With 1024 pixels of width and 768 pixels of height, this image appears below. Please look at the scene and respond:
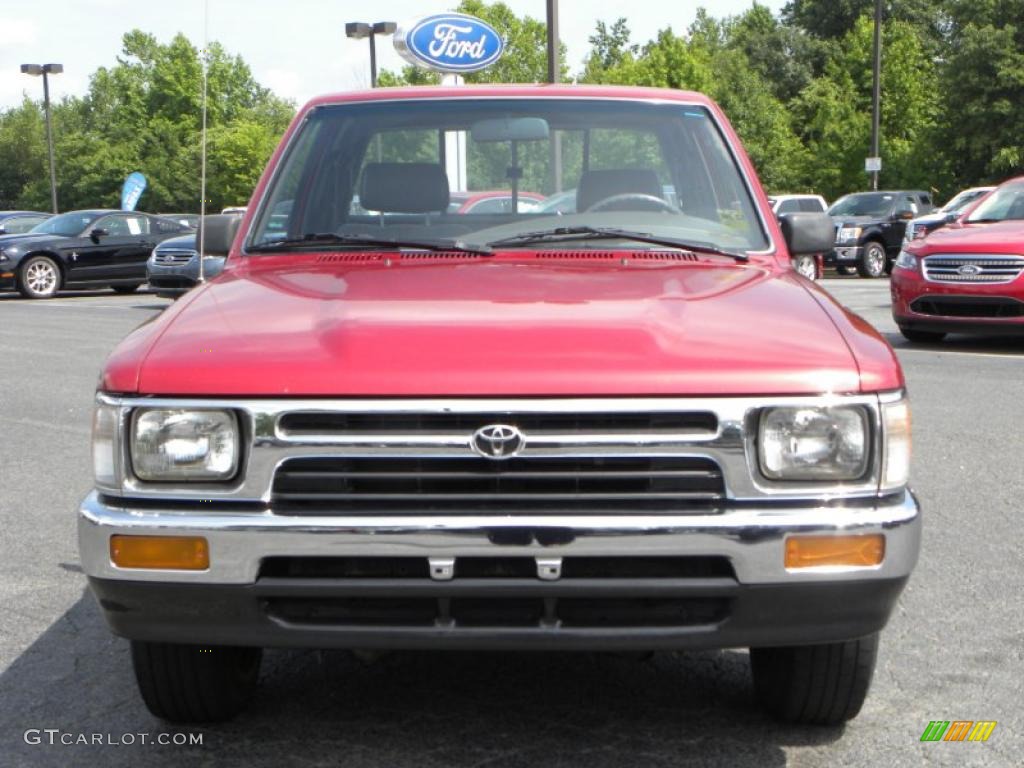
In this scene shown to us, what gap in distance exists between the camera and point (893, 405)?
3.30m

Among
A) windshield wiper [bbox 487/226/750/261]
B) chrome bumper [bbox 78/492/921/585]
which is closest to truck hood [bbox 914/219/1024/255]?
windshield wiper [bbox 487/226/750/261]

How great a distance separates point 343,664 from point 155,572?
129 cm

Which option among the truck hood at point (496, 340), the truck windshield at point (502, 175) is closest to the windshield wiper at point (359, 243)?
the truck windshield at point (502, 175)

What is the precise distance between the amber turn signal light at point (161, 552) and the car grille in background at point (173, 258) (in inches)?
748

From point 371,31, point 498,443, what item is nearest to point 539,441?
point 498,443

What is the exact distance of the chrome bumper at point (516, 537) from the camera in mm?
3127

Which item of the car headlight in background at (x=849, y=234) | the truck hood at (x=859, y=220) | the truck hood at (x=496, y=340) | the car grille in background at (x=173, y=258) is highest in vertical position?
the truck hood at (x=496, y=340)

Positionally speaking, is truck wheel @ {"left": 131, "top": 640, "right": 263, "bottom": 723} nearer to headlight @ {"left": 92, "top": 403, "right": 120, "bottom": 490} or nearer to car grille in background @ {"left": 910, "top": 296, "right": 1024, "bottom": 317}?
headlight @ {"left": 92, "top": 403, "right": 120, "bottom": 490}

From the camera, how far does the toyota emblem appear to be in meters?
3.14

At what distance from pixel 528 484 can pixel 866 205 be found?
26.9m

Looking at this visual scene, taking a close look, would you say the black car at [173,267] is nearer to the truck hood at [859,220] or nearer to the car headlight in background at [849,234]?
the car headlight in background at [849,234]

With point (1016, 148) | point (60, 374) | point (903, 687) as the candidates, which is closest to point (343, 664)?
point (903, 687)

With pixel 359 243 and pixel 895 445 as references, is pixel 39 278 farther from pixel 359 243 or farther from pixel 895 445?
pixel 895 445

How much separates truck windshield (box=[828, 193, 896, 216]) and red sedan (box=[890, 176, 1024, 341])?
1467 cm
